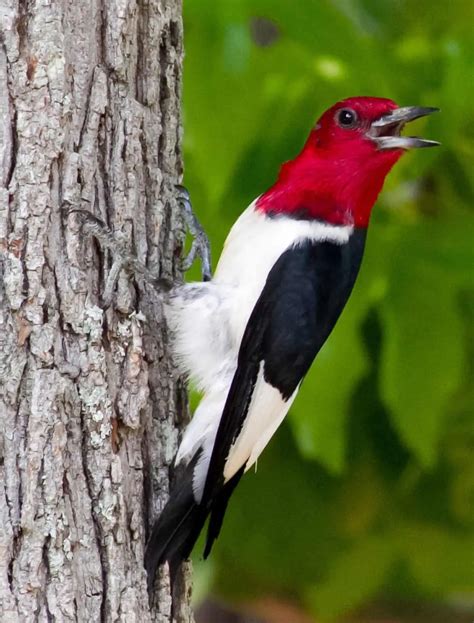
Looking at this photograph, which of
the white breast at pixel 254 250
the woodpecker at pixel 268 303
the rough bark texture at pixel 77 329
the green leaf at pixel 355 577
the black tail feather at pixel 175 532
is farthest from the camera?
the green leaf at pixel 355 577

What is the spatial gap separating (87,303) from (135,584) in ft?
1.87

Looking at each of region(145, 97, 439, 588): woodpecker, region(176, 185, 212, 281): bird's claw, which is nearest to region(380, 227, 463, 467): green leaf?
region(145, 97, 439, 588): woodpecker

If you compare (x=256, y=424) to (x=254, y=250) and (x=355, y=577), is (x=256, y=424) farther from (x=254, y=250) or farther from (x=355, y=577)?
(x=355, y=577)

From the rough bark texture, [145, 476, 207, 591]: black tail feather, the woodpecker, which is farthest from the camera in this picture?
the woodpecker

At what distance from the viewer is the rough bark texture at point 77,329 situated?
192cm

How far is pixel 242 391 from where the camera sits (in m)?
2.27

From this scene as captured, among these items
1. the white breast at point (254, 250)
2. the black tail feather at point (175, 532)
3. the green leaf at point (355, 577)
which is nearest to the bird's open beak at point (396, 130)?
the white breast at point (254, 250)

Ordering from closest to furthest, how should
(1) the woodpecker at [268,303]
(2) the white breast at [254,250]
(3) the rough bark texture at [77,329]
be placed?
(3) the rough bark texture at [77,329] → (1) the woodpecker at [268,303] → (2) the white breast at [254,250]

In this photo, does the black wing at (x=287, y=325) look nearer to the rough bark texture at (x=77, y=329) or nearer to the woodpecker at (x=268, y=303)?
the woodpecker at (x=268, y=303)

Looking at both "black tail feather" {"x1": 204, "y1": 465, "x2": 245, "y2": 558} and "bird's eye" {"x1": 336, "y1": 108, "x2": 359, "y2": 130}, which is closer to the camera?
"black tail feather" {"x1": 204, "y1": 465, "x2": 245, "y2": 558}

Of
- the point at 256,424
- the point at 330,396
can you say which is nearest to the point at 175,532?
the point at 256,424

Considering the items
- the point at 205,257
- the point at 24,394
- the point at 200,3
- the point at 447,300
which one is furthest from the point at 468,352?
the point at 24,394

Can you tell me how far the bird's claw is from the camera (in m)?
2.42

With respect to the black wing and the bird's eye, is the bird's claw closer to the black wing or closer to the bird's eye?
the black wing
